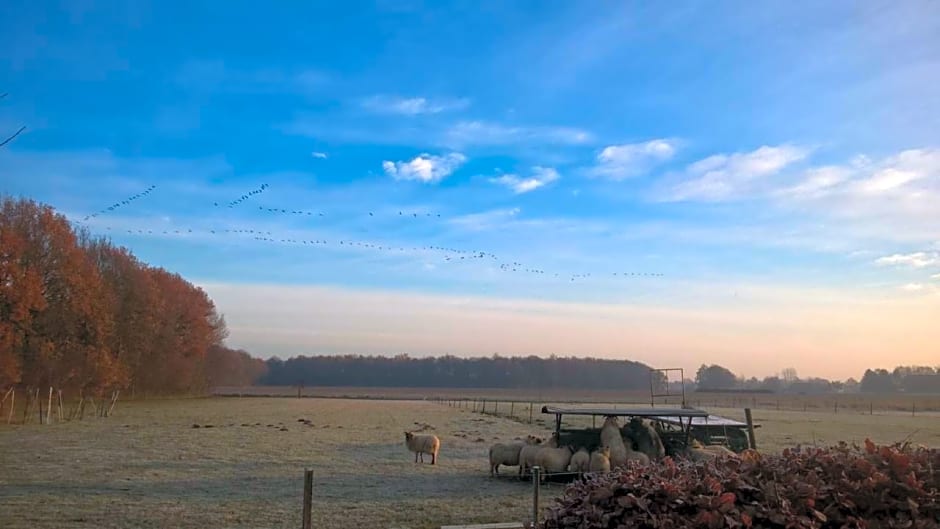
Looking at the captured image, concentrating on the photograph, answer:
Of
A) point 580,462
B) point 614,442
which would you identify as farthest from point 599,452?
point 614,442

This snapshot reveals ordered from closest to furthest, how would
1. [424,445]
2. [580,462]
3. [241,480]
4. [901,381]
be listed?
[241,480] → [580,462] → [424,445] → [901,381]

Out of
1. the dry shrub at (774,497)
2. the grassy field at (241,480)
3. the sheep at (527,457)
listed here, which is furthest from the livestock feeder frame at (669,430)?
the dry shrub at (774,497)

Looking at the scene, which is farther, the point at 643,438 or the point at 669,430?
the point at 669,430

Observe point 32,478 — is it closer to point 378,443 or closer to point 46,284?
point 378,443

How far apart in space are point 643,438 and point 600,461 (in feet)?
9.69

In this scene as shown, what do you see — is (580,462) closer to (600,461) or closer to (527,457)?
(600,461)

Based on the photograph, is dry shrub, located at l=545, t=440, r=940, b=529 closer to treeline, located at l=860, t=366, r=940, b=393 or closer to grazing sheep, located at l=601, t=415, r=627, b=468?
grazing sheep, located at l=601, t=415, r=627, b=468

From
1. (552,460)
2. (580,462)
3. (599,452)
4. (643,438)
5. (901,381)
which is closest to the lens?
(580,462)

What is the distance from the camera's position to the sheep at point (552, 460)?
808 inches

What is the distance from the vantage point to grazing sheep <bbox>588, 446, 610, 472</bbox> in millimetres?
19750

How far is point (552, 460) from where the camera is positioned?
20.6 m

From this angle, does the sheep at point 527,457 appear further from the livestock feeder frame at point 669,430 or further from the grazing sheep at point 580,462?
the grazing sheep at point 580,462

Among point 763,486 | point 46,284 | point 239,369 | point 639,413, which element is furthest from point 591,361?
point 763,486

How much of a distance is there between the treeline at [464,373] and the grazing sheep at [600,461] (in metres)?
151
